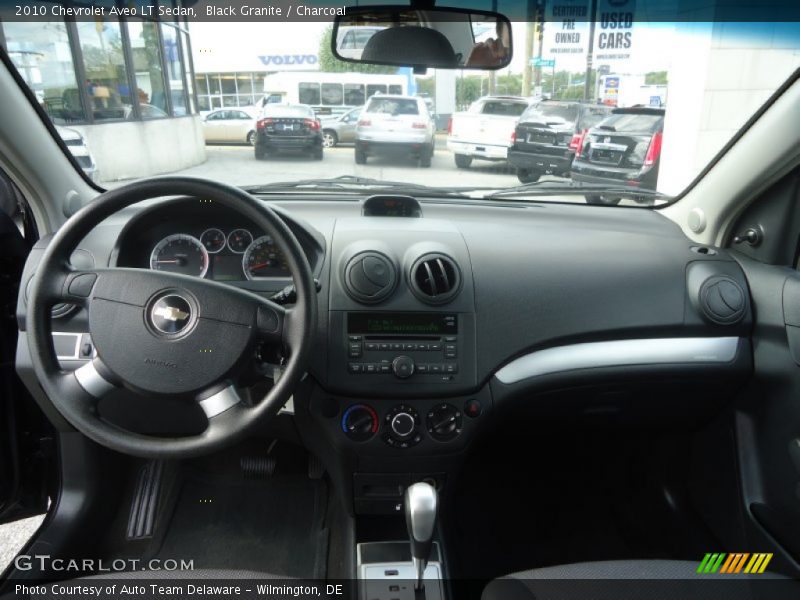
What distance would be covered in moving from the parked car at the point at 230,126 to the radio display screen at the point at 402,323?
141 cm

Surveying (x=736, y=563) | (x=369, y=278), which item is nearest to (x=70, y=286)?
(x=369, y=278)

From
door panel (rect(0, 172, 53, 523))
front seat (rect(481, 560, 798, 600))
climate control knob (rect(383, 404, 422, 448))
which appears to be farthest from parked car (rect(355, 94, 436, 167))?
front seat (rect(481, 560, 798, 600))

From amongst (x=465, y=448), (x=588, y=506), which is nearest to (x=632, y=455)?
(x=588, y=506)

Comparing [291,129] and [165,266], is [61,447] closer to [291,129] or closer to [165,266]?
[165,266]

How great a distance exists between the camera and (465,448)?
208cm

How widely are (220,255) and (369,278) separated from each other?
53 cm

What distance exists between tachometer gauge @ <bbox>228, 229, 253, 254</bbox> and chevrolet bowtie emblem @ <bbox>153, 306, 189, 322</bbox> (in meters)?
0.54

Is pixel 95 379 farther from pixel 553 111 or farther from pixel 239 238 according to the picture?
pixel 553 111

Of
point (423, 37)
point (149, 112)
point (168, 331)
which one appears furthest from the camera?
point (149, 112)

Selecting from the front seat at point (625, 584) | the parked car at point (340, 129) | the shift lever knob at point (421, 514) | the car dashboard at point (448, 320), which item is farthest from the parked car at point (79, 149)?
the front seat at point (625, 584)

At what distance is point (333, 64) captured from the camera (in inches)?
96.5

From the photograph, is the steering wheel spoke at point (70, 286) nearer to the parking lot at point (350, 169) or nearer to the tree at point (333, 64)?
the parking lot at point (350, 169)

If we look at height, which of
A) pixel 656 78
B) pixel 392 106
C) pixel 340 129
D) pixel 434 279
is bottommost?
pixel 434 279

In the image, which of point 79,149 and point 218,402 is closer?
point 218,402
